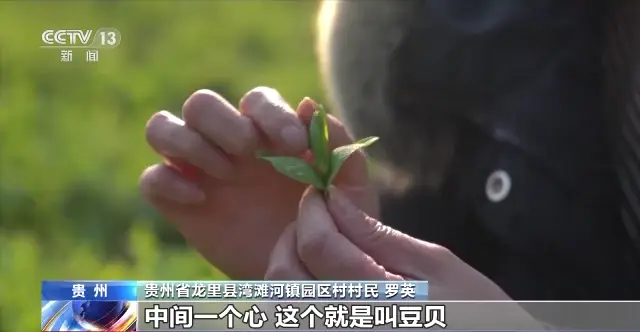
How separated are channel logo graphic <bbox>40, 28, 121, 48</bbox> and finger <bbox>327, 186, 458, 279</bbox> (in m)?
0.31

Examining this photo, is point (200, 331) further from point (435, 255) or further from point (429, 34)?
point (429, 34)

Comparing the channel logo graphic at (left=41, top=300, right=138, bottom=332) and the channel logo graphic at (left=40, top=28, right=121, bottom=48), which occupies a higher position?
the channel logo graphic at (left=40, top=28, right=121, bottom=48)

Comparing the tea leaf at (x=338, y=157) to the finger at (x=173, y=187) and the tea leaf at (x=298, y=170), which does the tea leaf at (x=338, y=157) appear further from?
the finger at (x=173, y=187)

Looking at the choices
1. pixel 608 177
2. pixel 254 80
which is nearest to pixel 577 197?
pixel 608 177

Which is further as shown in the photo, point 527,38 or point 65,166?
point 65,166

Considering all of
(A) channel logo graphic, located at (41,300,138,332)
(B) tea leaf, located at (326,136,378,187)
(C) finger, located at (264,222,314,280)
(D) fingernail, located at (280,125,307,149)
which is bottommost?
(A) channel logo graphic, located at (41,300,138,332)

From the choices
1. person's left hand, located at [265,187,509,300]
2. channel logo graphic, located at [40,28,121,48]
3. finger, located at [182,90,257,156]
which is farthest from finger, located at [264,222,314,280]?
channel logo graphic, located at [40,28,121,48]

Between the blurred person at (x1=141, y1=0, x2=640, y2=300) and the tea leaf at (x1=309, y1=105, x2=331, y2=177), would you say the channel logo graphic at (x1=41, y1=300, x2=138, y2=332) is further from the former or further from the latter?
the tea leaf at (x1=309, y1=105, x2=331, y2=177)

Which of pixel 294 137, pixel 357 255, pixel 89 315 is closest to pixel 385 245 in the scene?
pixel 357 255

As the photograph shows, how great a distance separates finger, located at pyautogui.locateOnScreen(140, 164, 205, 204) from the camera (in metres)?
1.16

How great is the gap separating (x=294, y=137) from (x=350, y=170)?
73mm

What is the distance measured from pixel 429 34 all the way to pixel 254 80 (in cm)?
22

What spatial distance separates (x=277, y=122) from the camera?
1.13 metres

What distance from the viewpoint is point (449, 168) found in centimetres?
113
